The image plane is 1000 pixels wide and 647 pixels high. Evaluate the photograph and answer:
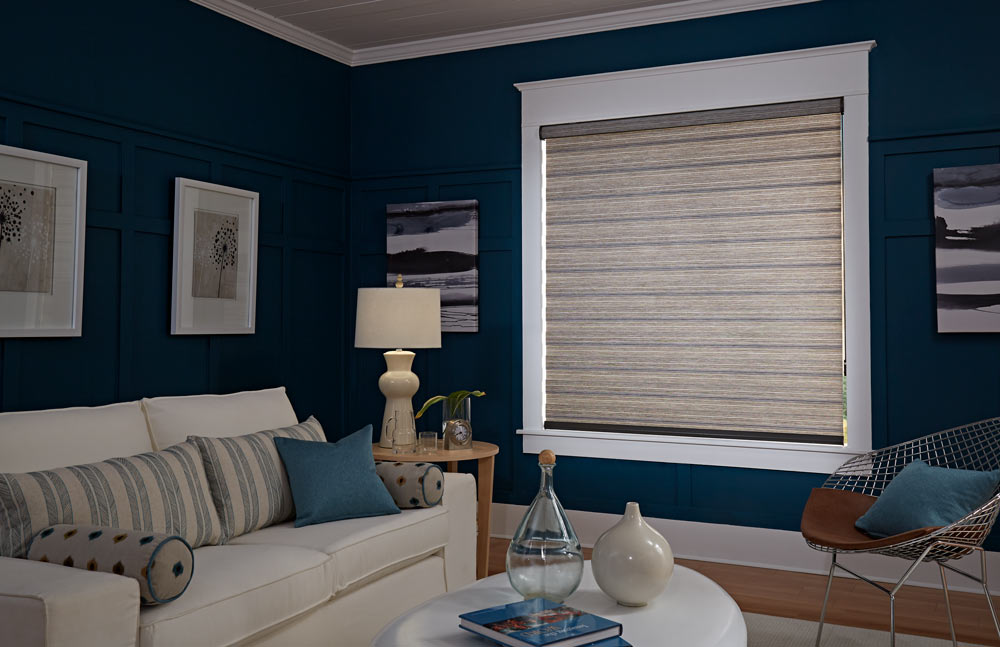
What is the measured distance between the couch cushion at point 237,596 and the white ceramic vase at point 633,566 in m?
0.93

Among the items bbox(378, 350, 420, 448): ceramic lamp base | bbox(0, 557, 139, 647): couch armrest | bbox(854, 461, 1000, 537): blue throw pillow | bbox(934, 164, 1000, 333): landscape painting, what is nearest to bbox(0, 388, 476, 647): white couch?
bbox(0, 557, 139, 647): couch armrest


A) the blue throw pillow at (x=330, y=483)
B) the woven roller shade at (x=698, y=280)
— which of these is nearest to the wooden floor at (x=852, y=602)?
the woven roller shade at (x=698, y=280)

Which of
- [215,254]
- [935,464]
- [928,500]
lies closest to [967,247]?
[935,464]

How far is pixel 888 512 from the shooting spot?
297 cm

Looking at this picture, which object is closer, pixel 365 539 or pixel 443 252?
pixel 365 539

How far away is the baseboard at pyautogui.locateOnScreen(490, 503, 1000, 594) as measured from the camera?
12.3ft

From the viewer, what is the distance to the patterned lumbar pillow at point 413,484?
331cm

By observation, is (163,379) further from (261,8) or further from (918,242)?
(918,242)

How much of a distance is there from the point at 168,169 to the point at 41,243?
77cm

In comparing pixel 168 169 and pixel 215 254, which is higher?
pixel 168 169

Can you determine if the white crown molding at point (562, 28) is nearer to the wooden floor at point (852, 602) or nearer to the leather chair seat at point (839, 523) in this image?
the leather chair seat at point (839, 523)

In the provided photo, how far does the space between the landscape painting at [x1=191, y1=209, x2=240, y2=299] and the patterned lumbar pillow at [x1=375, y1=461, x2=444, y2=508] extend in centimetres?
135

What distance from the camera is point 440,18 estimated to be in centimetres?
450

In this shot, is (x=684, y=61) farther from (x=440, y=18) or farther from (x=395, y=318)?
(x=395, y=318)
